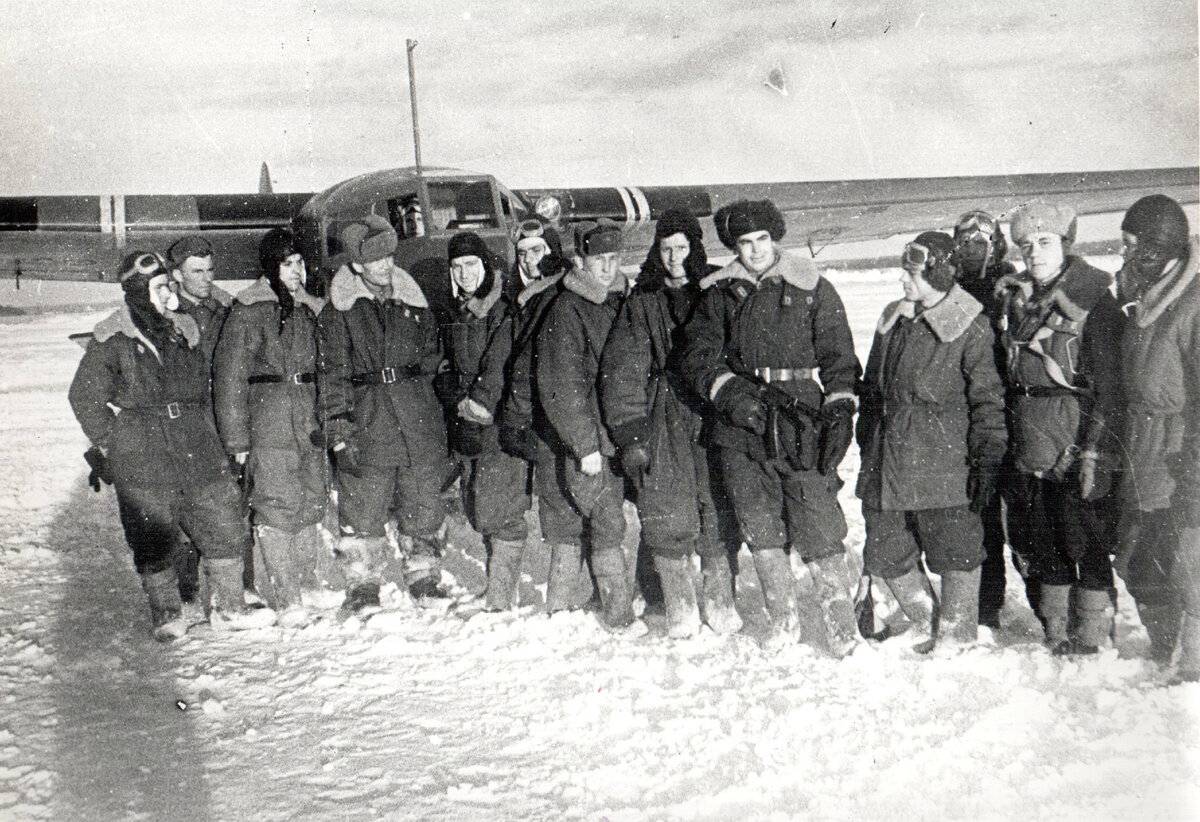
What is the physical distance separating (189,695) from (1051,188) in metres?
11.2

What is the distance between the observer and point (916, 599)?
3795 millimetres

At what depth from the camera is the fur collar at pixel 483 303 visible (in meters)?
4.55

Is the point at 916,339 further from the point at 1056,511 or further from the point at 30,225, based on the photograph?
the point at 30,225

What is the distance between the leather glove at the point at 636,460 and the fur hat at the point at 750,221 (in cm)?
100

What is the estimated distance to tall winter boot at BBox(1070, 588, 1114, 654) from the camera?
3420mm

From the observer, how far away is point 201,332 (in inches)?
182

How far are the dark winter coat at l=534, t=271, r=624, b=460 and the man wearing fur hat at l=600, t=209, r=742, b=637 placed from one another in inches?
3.6

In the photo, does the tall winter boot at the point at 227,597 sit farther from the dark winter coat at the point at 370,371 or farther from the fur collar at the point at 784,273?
the fur collar at the point at 784,273

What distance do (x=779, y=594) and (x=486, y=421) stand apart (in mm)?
1702

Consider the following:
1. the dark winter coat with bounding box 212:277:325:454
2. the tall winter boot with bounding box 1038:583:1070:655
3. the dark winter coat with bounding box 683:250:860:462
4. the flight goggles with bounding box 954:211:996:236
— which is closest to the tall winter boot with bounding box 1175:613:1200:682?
the tall winter boot with bounding box 1038:583:1070:655

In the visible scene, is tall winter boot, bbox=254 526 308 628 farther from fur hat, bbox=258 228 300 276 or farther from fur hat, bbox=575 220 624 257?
fur hat, bbox=575 220 624 257

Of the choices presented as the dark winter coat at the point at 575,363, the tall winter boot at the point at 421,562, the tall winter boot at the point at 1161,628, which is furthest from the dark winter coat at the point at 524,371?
the tall winter boot at the point at 1161,628

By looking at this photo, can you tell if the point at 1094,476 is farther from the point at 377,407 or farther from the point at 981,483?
the point at 377,407

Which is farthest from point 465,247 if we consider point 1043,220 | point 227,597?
point 1043,220
